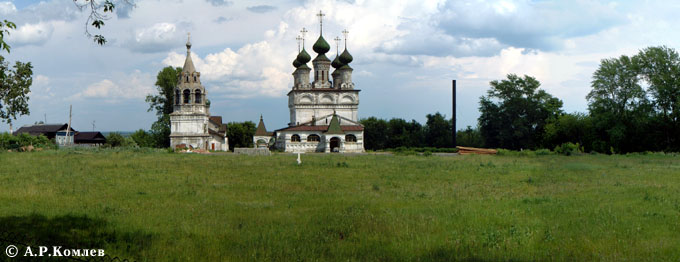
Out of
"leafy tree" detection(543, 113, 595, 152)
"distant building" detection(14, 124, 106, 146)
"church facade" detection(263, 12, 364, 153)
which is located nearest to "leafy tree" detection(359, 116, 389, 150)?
"church facade" detection(263, 12, 364, 153)

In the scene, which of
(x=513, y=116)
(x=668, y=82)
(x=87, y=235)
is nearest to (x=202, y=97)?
(x=513, y=116)

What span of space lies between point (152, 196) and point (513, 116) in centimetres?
5009

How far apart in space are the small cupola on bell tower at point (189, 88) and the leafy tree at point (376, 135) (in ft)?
79.0

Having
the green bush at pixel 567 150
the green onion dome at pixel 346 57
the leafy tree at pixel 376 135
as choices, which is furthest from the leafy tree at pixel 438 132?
the green bush at pixel 567 150

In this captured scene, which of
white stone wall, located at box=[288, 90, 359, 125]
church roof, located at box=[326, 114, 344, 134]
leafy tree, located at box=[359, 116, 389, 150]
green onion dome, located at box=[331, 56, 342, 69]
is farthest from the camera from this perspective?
leafy tree, located at box=[359, 116, 389, 150]

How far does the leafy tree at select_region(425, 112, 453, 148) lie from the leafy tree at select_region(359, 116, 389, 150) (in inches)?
235

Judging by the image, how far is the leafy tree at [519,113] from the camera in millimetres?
57594

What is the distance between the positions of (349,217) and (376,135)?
58538mm

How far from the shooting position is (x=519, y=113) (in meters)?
58.3

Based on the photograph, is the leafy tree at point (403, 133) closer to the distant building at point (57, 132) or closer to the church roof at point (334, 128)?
the church roof at point (334, 128)

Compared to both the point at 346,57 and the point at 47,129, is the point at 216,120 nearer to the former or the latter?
the point at 346,57

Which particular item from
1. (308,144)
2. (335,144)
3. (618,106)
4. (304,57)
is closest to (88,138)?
(304,57)

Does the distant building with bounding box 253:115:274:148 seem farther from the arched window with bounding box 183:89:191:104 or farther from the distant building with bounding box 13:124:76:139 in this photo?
the distant building with bounding box 13:124:76:139

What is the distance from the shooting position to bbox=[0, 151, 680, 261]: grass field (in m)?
8.43
